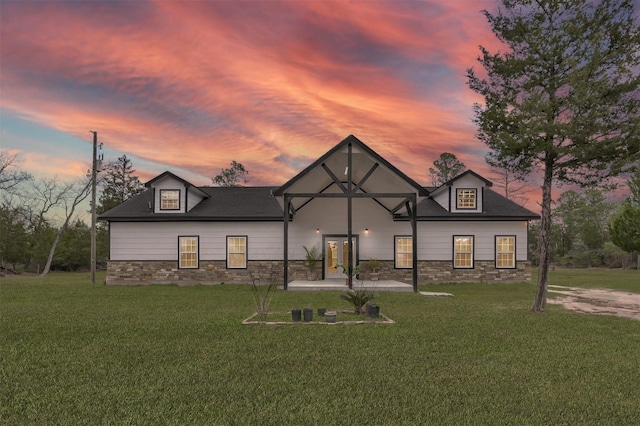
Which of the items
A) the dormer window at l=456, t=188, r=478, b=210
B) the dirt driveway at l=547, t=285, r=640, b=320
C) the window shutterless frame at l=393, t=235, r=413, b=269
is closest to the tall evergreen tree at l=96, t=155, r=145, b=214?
the window shutterless frame at l=393, t=235, r=413, b=269

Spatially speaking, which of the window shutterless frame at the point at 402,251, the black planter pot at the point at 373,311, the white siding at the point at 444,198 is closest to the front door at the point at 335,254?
the window shutterless frame at the point at 402,251

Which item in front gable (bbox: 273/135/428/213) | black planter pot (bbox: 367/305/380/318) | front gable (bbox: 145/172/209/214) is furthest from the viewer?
front gable (bbox: 145/172/209/214)

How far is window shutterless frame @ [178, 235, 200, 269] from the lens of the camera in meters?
20.6

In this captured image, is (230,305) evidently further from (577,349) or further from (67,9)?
(67,9)

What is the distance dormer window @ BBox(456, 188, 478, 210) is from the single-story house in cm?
5

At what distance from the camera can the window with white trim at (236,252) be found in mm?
20547

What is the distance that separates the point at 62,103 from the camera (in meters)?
18.9

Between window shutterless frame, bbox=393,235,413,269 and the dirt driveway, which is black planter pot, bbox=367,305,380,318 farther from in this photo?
window shutterless frame, bbox=393,235,413,269

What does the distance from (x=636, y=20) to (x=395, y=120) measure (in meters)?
10.8

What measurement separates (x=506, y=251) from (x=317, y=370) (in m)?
17.5

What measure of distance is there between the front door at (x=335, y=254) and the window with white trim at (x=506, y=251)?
7103 mm

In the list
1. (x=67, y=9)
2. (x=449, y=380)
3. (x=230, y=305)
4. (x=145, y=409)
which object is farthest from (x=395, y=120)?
(x=145, y=409)

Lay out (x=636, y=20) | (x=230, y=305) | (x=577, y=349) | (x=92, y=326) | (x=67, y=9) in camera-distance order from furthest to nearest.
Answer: (x=67, y=9) → (x=230, y=305) → (x=636, y=20) → (x=92, y=326) → (x=577, y=349)

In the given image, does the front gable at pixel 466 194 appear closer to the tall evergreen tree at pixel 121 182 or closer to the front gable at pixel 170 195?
the front gable at pixel 170 195
